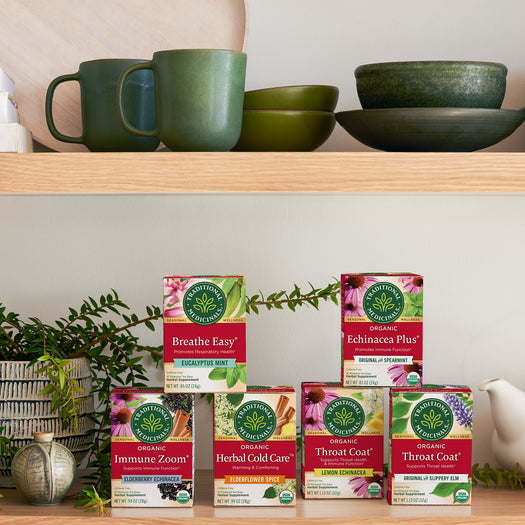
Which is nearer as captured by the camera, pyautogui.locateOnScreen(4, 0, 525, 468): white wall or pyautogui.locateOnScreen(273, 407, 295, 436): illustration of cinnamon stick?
pyautogui.locateOnScreen(273, 407, 295, 436): illustration of cinnamon stick

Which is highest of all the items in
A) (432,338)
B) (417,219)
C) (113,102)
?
(113,102)

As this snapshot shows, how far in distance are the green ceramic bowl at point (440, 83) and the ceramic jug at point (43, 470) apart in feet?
2.24

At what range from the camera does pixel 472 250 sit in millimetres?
1278

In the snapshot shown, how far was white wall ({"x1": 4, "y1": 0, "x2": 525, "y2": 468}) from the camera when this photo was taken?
50.1 inches

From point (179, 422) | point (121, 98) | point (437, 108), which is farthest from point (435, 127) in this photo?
point (179, 422)

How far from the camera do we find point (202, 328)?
99cm

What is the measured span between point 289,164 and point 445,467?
477 millimetres

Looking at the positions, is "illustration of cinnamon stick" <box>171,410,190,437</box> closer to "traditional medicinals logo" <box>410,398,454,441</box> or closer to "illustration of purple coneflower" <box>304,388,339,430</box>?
"illustration of purple coneflower" <box>304,388,339,430</box>

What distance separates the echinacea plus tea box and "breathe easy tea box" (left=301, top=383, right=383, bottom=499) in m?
0.17

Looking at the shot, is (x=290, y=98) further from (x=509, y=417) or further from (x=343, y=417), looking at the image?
(x=509, y=417)

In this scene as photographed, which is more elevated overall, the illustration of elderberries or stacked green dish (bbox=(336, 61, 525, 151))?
stacked green dish (bbox=(336, 61, 525, 151))

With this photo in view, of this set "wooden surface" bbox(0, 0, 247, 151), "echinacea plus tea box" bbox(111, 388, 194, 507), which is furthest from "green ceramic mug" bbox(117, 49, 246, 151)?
"echinacea plus tea box" bbox(111, 388, 194, 507)

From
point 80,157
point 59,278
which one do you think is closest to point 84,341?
point 59,278

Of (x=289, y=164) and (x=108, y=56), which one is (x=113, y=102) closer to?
(x=108, y=56)
